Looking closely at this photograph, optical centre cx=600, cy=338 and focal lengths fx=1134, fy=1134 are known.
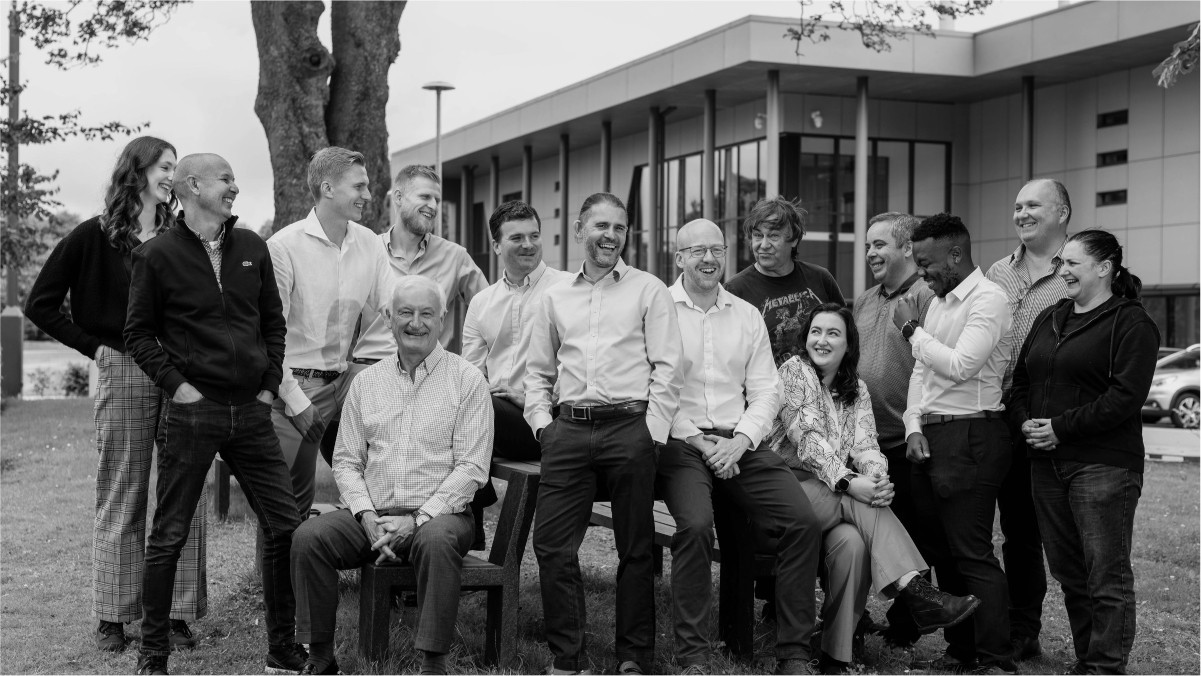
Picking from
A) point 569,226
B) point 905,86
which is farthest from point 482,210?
point 905,86

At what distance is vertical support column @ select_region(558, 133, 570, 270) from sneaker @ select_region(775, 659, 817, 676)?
98.7ft

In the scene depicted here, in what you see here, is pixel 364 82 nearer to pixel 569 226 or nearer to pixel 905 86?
pixel 905 86

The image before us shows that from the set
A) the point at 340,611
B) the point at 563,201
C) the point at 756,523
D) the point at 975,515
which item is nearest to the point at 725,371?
the point at 756,523

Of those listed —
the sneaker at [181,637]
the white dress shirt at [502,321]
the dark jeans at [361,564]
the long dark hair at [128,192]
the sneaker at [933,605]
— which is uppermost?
the long dark hair at [128,192]

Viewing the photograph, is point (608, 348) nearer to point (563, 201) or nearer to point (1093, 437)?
point (1093, 437)

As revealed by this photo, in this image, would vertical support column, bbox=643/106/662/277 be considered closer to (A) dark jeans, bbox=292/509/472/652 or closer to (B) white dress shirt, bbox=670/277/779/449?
(B) white dress shirt, bbox=670/277/779/449

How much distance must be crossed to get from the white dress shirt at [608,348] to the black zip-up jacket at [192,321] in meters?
1.31

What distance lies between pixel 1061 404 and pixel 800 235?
64.8 inches

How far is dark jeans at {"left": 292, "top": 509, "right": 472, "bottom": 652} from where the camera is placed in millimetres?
4766

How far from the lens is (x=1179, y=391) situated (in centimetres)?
2106

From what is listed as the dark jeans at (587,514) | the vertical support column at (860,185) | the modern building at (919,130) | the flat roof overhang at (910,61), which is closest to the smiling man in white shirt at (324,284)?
the dark jeans at (587,514)

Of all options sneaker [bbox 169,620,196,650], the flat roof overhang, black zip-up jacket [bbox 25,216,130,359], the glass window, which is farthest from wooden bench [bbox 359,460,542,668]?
the glass window

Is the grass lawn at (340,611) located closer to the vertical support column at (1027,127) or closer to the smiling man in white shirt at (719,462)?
the smiling man in white shirt at (719,462)

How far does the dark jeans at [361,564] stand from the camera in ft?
15.6
